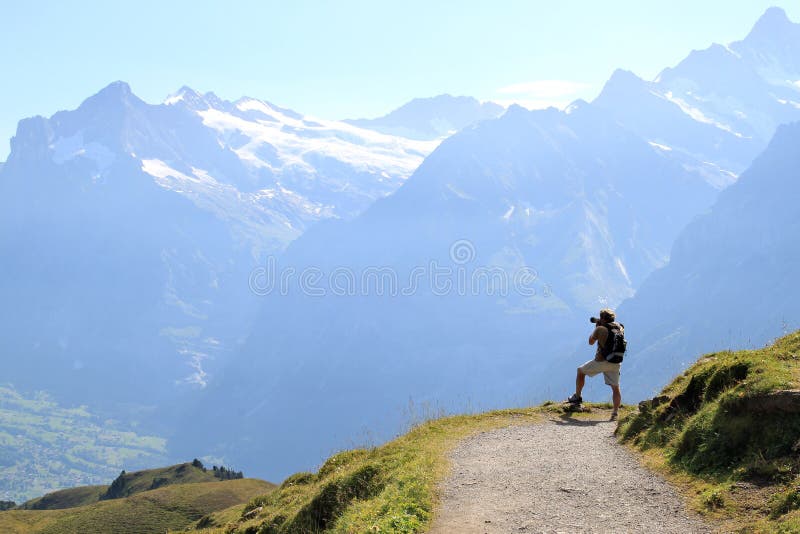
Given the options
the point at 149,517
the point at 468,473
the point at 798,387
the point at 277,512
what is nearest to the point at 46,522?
the point at 149,517

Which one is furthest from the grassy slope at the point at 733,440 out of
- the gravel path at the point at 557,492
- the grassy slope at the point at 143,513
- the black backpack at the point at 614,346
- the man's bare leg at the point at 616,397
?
the grassy slope at the point at 143,513

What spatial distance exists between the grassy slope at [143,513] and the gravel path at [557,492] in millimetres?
97427

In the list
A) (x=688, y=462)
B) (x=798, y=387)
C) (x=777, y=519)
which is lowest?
(x=777, y=519)

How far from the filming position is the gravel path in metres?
13.5

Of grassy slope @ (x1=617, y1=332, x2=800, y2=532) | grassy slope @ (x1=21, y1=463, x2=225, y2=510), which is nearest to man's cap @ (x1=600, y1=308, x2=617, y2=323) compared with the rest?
grassy slope @ (x1=617, y1=332, x2=800, y2=532)

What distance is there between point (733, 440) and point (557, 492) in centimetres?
428

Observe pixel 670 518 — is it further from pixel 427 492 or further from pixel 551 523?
pixel 427 492

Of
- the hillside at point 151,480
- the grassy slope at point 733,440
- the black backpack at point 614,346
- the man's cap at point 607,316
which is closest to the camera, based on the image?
the grassy slope at point 733,440

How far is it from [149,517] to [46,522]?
20.9m

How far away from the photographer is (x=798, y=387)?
48.7 ft

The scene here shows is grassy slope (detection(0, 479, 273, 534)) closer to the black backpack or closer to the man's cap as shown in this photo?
the black backpack

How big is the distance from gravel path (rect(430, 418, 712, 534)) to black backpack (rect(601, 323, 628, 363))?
3.39 metres

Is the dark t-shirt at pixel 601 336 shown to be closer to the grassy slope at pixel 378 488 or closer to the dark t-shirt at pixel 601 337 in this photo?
the dark t-shirt at pixel 601 337

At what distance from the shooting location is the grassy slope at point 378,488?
15180 mm
